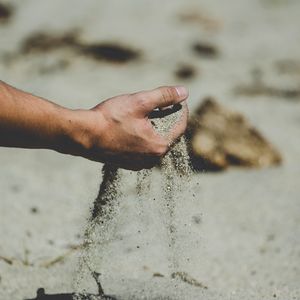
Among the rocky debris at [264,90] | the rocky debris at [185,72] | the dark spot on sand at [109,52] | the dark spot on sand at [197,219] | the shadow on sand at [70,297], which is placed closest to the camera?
the shadow on sand at [70,297]

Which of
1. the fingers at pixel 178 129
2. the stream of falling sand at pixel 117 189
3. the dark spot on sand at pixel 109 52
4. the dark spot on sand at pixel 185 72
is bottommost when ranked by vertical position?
the dark spot on sand at pixel 109 52

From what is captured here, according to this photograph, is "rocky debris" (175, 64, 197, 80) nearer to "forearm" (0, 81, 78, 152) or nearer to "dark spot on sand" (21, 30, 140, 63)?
"dark spot on sand" (21, 30, 140, 63)

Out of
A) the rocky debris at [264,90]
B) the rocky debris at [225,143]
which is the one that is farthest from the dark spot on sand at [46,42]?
the rocky debris at [225,143]

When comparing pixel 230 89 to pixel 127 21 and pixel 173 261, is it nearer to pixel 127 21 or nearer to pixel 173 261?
pixel 127 21

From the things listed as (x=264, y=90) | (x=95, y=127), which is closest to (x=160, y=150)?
(x=95, y=127)

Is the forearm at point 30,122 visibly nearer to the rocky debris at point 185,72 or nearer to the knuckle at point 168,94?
the knuckle at point 168,94

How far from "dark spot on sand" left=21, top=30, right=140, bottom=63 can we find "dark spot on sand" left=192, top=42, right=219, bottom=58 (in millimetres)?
636

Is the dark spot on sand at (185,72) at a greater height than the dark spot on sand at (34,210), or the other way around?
the dark spot on sand at (34,210)

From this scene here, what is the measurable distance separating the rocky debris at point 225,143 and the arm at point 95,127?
5.13 ft

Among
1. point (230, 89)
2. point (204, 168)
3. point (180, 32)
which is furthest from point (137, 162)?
point (180, 32)

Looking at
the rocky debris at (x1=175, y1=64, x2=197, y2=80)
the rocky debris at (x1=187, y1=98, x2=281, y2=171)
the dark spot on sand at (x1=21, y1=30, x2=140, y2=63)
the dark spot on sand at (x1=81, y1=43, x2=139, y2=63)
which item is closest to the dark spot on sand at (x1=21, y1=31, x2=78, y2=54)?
the dark spot on sand at (x1=21, y1=30, x2=140, y2=63)

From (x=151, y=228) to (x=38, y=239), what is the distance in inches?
23.3

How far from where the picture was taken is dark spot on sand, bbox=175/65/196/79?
4859 mm

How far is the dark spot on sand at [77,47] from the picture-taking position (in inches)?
206
